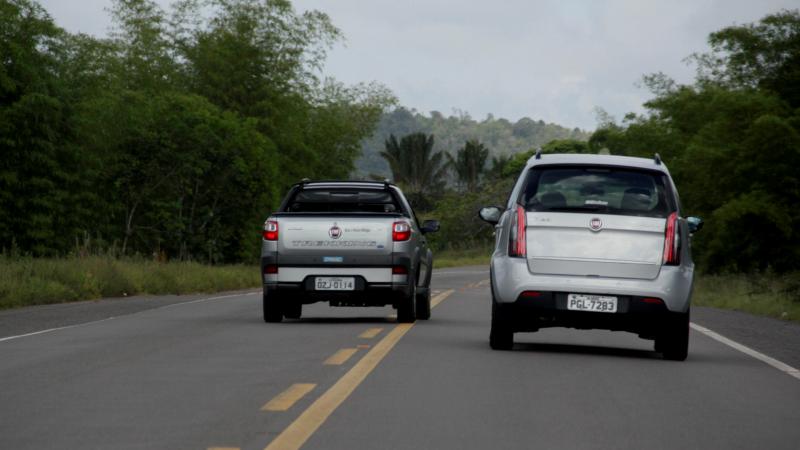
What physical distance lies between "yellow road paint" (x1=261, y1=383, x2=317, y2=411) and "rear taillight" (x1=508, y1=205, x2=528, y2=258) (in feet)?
10.9

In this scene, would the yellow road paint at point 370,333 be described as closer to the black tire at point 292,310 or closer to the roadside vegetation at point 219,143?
the black tire at point 292,310

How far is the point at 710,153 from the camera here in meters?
52.2

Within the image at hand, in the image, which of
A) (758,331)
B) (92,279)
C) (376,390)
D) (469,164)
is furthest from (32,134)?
(469,164)

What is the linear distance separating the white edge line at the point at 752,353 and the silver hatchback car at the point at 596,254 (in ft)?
3.06

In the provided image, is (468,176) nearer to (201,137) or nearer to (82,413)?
(201,137)

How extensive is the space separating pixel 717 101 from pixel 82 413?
155ft

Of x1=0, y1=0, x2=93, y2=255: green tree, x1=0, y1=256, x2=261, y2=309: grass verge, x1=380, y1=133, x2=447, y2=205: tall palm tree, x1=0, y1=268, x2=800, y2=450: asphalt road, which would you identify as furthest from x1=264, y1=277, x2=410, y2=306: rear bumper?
x1=380, y1=133, x2=447, y2=205: tall palm tree

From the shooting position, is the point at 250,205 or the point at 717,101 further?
the point at 250,205

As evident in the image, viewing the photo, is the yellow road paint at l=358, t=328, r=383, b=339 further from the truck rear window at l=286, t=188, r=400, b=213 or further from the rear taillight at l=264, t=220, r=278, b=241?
the truck rear window at l=286, t=188, r=400, b=213

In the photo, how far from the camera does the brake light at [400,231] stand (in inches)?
659

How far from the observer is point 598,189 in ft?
42.5

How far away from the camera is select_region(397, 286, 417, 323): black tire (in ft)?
56.0

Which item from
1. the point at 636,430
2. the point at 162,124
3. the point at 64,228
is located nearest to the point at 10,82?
the point at 64,228

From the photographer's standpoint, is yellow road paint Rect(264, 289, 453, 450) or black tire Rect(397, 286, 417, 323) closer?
yellow road paint Rect(264, 289, 453, 450)
